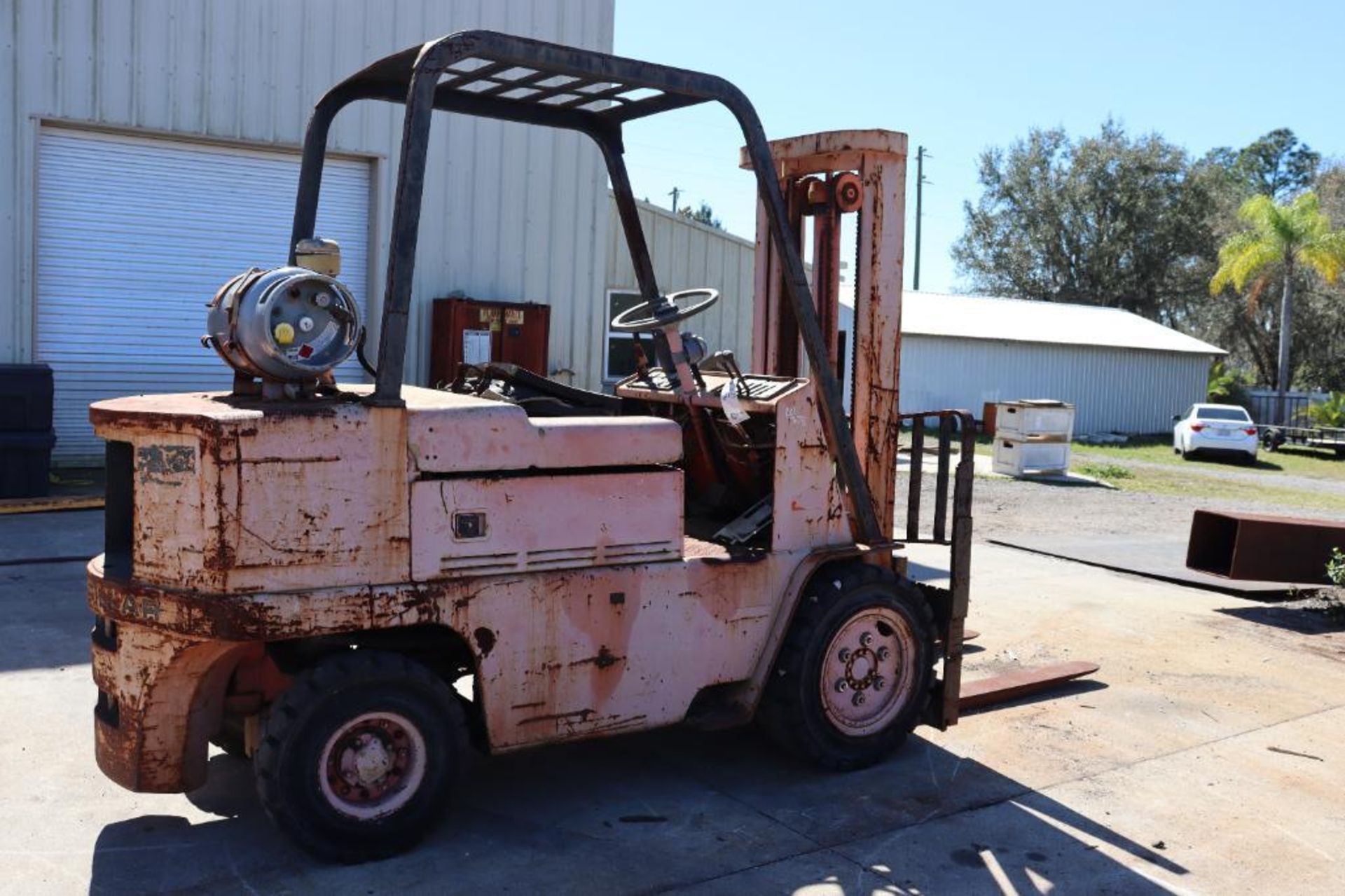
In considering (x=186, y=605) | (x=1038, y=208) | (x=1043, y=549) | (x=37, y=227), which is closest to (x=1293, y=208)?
(x=1038, y=208)

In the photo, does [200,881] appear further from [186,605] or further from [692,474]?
[692,474]

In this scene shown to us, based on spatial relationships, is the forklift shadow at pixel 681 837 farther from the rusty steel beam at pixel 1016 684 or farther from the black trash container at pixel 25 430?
the black trash container at pixel 25 430

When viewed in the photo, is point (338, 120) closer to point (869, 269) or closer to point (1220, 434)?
point (869, 269)

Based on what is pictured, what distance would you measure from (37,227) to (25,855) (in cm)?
1092

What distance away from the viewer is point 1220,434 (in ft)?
90.4

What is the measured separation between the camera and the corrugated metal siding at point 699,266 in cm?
1814

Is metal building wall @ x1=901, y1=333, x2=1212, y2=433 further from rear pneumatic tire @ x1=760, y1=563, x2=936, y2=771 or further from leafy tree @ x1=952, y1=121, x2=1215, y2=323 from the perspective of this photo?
rear pneumatic tire @ x1=760, y1=563, x2=936, y2=771

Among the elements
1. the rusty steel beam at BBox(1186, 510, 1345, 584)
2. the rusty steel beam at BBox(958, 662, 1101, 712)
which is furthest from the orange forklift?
the rusty steel beam at BBox(1186, 510, 1345, 584)

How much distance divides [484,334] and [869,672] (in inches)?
414

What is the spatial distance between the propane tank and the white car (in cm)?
2618

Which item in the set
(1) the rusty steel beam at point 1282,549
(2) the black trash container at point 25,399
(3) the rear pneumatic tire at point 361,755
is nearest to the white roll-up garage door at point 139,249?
(2) the black trash container at point 25,399

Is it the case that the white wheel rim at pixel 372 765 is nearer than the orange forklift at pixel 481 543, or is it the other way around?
the orange forklift at pixel 481 543

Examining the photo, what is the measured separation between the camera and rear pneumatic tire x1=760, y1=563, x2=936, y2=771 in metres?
5.50

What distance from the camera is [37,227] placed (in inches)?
542
